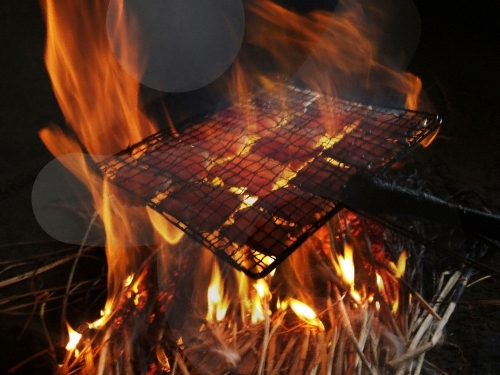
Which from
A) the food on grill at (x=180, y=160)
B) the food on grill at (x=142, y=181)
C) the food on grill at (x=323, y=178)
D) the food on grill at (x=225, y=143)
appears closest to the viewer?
the food on grill at (x=323, y=178)

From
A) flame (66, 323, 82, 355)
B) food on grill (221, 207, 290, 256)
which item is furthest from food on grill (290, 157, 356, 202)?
flame (66, 323, 82, 355)

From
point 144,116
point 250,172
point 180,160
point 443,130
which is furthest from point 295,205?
point 443,130

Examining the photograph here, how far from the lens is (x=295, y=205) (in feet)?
6.83

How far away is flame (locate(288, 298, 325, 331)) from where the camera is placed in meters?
2.08

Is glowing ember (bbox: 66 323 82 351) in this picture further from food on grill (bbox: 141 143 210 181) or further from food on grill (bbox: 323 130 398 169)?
food on grill (bbox: 323 130 398 169)

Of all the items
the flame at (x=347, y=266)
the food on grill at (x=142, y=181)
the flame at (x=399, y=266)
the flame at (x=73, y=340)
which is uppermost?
the food on grill at (x=142, y=181)

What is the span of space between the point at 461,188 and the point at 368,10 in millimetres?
1897

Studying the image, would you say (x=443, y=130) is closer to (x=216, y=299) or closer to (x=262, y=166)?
(x=262, y=166)

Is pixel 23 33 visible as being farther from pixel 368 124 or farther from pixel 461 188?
pixel 461 188

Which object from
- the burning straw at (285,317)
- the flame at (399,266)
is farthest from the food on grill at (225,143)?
the flame at (399,266)

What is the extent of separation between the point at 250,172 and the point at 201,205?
0.35 m

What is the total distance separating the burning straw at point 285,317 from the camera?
196 cm

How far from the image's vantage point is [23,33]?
9.73 ft

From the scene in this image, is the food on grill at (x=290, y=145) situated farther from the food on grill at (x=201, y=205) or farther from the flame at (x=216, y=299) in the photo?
the flame at (x=216, y=299)
